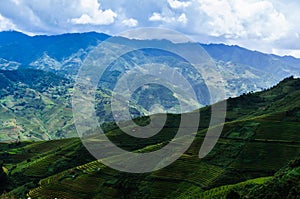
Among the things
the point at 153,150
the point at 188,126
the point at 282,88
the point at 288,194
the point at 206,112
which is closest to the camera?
the point at 288,194

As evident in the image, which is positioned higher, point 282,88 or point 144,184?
point 282,88

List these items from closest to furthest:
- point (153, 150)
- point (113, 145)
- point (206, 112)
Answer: point (153, 150)
point (113, 145)
point (206, 112)

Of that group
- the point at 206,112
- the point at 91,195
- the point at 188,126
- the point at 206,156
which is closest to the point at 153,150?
the point at 206,156

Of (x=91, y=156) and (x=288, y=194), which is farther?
(x=91, y=156)

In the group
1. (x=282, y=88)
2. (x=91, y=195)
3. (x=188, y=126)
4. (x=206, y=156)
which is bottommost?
(x=91, y=195)

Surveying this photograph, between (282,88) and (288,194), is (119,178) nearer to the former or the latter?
(288,194)

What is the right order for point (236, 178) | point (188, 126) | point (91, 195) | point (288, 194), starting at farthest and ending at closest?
point (188, 126), point (91, 195), point (236, 178), point (288, 194)

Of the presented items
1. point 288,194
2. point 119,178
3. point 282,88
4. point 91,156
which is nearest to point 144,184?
point 119,178

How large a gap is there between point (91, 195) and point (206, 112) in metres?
96.2

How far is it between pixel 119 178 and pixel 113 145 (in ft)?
144

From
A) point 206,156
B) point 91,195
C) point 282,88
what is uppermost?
point 282,88

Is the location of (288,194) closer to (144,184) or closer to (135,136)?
(144,184)

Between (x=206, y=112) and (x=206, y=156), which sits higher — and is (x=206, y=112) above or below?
above

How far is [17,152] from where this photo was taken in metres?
150
